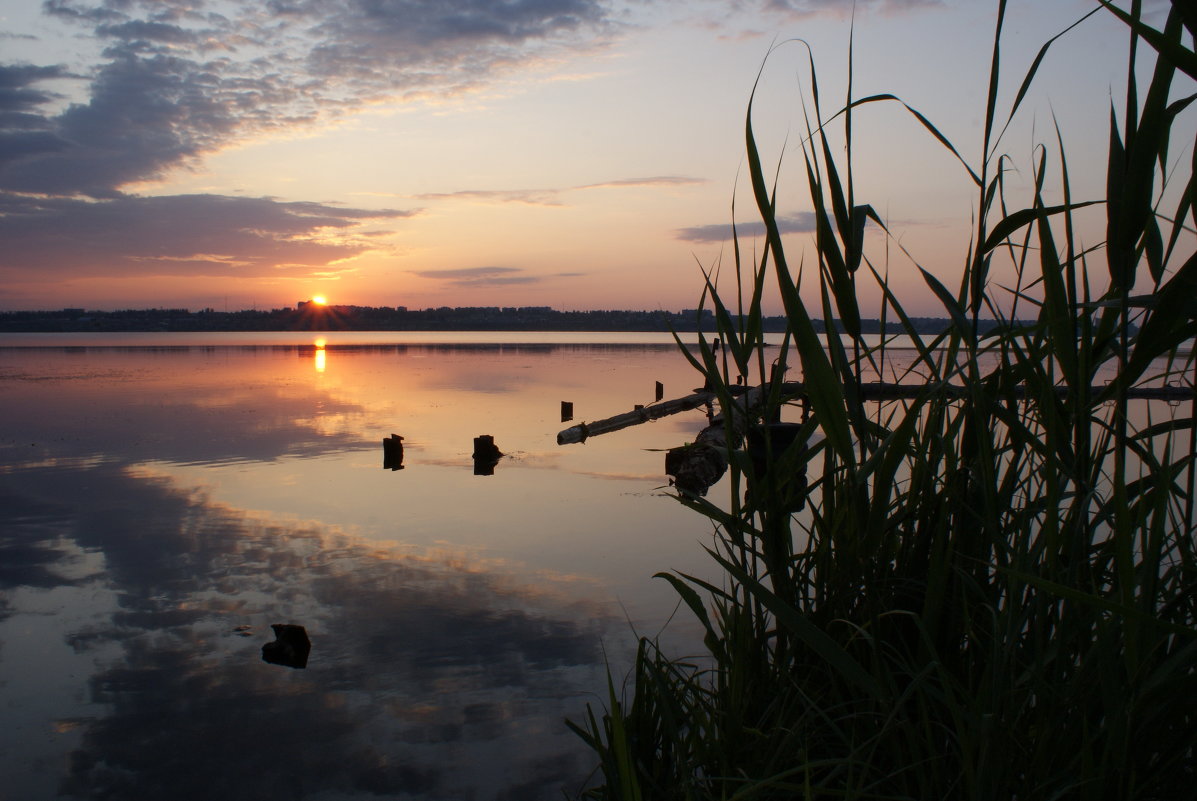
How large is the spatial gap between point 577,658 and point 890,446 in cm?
334

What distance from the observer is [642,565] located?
256 inches

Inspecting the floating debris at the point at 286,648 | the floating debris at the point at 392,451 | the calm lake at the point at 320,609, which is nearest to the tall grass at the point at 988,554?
the calm lake at the point at 320,609

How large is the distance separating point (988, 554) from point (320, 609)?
463 cm

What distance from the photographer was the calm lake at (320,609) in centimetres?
367

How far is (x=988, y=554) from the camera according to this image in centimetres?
215

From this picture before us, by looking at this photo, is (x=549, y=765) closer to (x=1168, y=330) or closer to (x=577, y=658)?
(x=577, y=658)

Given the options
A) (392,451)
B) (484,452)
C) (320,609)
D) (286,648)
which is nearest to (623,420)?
(484,452)

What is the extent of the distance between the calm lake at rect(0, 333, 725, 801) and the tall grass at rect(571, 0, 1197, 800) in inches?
70.3

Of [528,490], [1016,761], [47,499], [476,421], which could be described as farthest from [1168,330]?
[476,421]

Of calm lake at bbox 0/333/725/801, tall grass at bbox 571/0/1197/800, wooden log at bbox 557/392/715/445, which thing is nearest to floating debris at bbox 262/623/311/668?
calm lake at bbox 0/333/725/801

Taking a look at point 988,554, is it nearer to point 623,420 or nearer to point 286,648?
point 286,648

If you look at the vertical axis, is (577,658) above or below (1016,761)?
below

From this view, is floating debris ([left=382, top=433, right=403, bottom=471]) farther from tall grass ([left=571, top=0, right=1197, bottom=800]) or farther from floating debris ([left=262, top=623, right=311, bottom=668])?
tall grass ([left=571, top=0, right=1197, bottom=800])

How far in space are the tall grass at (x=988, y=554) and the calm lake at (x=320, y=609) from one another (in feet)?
5.86
